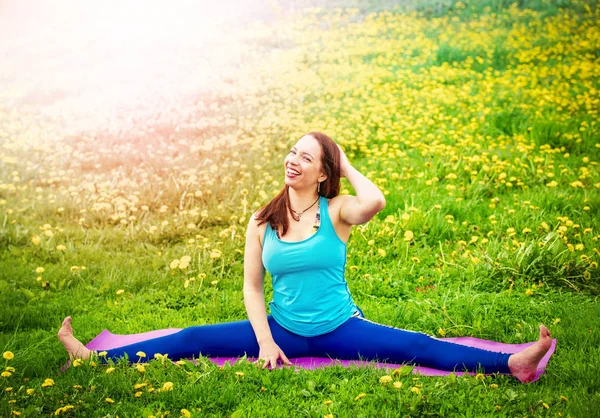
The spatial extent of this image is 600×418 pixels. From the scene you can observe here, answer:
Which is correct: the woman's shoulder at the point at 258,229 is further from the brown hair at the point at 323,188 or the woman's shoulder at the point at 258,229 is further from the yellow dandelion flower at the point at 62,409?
the yellow dandelion flower at the point at 62,409

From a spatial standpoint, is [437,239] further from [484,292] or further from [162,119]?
[162,119]

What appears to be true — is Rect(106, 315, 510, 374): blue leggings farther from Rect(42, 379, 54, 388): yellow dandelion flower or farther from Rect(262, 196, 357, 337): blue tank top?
Rect(42, 379, 54, 388): yellow dandelion flower

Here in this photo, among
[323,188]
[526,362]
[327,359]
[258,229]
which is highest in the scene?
[323,188]

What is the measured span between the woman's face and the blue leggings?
2.18 ft

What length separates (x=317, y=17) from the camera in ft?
35.9

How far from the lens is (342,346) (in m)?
2.99

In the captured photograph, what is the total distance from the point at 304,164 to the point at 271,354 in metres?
0.86

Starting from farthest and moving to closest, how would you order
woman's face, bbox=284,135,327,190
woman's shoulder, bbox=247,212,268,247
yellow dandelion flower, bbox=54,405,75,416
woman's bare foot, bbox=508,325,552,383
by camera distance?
woman's shoulder, bbox=247,212,268,247 < woman's face, bbox=284,135,327,190 < woman's bare foot, bbox=508,325,552,383 < yellow dandelion flower, bbox=54,405,75,416

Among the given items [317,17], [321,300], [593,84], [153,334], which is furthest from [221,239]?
[317,17]

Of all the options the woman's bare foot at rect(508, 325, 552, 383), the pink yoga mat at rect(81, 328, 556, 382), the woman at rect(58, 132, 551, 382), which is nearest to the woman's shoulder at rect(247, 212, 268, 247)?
the woman at rect(58, 132, 551, 382)

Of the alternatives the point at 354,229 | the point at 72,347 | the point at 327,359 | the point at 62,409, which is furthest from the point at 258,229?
the point at 354,229

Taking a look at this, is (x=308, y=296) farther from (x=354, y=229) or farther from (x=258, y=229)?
(x=354, y=229)

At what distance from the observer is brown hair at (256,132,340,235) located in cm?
301

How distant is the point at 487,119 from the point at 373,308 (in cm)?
384
